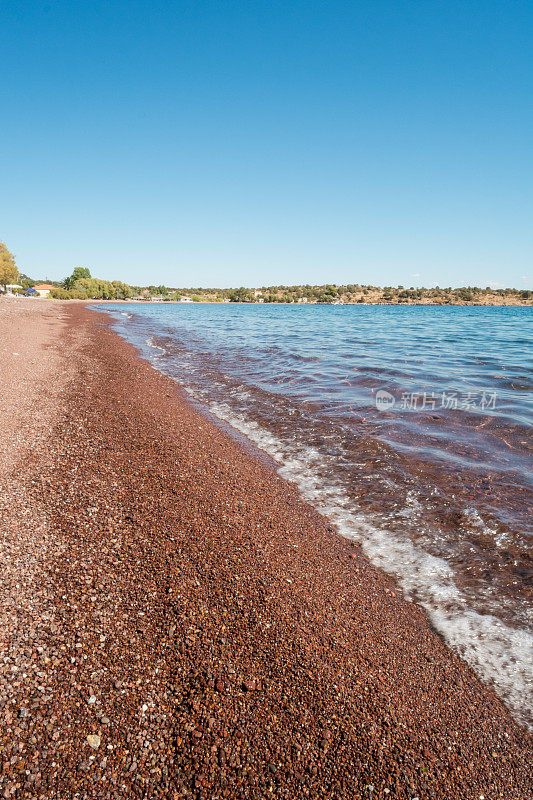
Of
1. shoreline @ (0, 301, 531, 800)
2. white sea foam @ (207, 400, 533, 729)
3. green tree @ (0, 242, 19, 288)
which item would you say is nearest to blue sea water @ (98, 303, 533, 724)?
white sea foam @ (207, 400, 533, 729)

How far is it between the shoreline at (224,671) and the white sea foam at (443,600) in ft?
0.67

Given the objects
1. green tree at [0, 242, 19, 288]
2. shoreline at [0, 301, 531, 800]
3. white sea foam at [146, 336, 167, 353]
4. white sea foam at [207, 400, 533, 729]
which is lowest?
white sea foam at [207, 400, 533, 729]

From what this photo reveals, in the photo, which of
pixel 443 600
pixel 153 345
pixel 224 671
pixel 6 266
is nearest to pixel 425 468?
pixel 443 600

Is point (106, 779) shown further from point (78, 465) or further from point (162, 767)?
point (78, 465)

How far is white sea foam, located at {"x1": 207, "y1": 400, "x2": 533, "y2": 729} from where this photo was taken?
341 cm

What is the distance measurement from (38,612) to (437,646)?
3.70m

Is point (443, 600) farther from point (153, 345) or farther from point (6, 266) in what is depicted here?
point (6, 266)

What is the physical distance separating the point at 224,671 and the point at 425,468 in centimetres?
600

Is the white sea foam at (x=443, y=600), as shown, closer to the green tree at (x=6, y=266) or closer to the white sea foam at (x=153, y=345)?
the white sea foam at (x=153, y=345)

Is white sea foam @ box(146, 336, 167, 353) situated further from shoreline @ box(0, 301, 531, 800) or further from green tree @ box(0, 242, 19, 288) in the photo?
green tree @ box(0, 242, 19, 288)

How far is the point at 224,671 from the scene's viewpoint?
293cm

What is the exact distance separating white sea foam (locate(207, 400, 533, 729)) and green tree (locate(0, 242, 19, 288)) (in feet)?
281

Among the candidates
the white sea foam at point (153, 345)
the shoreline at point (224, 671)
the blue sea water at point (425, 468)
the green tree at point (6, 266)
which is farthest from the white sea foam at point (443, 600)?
the green tree at point (6, 266)

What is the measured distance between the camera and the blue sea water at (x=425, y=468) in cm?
418
